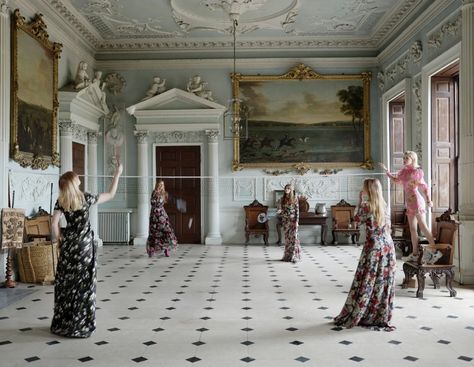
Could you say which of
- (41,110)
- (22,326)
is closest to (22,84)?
(41,110)

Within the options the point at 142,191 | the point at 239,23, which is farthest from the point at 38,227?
the point at 239,23

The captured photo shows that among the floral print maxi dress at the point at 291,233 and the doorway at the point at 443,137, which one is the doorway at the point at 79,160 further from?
the doorway at the point at 443,137

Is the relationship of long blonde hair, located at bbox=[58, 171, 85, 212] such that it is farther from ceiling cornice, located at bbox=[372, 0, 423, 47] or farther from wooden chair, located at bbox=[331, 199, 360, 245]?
wooden chair, located at bbox=[331, 199, 360, 245]

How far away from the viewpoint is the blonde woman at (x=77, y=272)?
518cm

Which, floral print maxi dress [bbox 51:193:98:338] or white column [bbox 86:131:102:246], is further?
white column [bbox 86:131:102:246]

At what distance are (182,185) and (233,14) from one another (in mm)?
4922

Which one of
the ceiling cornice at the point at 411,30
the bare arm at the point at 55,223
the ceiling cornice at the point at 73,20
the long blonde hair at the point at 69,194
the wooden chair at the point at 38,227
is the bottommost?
the wooden chair at the point at 38,227

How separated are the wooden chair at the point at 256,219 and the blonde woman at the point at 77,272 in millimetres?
8307

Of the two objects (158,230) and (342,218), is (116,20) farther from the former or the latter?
(342,218)

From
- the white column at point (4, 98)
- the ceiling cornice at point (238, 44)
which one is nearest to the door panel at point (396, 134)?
the ceiling cornice at point (238, 44)

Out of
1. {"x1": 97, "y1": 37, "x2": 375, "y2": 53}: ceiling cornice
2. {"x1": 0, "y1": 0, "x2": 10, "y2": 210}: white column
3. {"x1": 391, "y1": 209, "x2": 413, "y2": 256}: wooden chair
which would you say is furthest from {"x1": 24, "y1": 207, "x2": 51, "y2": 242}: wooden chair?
{"x1": 391, "y1": 209, "x2": 413, "y2": 256}: wooden chair

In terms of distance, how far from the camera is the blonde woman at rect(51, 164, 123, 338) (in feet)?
17.0

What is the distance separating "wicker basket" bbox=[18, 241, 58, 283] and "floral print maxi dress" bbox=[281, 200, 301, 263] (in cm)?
467

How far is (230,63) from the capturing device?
1388cm
